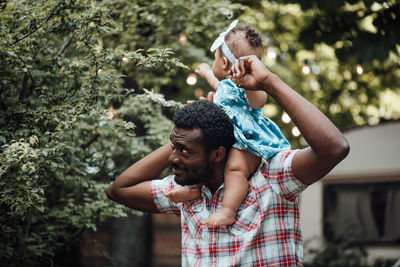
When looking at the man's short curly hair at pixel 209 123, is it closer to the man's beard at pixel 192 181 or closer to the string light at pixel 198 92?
the man's beard at pixel 192 181

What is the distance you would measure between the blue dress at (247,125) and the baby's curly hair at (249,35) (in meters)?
0.24

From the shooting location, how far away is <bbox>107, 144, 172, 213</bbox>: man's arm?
286 centimetres

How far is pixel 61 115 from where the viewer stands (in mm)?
2947

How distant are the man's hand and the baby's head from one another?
0.29 m

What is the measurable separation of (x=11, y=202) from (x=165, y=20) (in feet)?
9.26

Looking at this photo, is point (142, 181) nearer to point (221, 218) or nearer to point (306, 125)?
point (221, 218)

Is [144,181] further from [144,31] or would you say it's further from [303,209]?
[303,209]

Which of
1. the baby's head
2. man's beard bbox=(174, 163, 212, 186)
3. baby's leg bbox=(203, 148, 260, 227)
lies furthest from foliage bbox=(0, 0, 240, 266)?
baby's leg bbox=(203, 148, 260, 227)

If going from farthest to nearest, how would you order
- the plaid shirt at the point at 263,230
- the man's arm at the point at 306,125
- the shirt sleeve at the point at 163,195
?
the shirt sleeve at the point at 163,195, the plaid shirt at the point at 263,230, the man's arm at the point at 306,125

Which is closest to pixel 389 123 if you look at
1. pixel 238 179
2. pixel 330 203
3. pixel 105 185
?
pixel 330 203

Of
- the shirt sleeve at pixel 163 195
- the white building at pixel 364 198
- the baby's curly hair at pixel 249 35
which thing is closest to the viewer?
the baby's curly hair at pixel 249 35

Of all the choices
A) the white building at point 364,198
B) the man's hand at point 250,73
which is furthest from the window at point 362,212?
the man's hand at point 250,73

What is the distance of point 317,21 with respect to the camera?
6.59 m

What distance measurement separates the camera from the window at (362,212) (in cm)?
823
